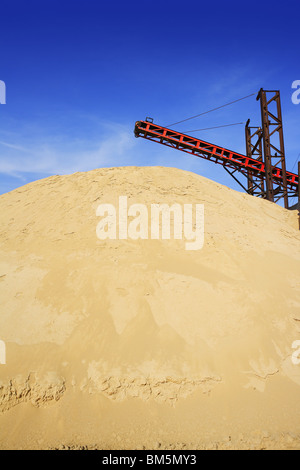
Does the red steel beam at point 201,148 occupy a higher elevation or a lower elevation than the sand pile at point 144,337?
higher

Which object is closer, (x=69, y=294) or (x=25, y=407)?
(x=25, y=407)

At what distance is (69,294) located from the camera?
5.40 meters

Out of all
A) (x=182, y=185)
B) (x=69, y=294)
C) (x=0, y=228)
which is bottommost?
(x=69, y=294)

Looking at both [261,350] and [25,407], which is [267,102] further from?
[25,407]

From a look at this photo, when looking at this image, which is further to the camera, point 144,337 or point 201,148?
point 201,148

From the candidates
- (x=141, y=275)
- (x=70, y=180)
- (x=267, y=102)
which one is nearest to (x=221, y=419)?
(x=141, y=275)

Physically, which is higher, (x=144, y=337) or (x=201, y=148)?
(x=201, y=148)

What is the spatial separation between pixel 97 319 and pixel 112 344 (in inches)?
21.1

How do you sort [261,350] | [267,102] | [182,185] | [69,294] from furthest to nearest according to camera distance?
[267,102] < [182,185] < [69,294] < [261,350]

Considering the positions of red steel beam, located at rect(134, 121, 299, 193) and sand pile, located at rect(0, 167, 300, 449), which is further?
red steel beam, located at rect(134, 121, 299, 193)

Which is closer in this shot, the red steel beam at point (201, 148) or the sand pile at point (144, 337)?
the sand pile at point (144, 337)

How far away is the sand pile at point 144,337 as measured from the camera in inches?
152

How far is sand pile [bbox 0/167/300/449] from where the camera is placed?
12.7 ft

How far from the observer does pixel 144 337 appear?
4793mm
